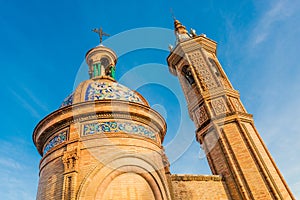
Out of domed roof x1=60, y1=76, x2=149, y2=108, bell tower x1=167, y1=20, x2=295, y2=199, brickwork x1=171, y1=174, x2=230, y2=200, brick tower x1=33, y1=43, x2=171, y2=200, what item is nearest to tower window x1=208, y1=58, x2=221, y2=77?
bell tower x1=167, y1=20, x2=295, y2=199

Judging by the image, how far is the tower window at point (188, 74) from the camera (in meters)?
15.7

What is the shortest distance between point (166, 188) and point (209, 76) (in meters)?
9.13

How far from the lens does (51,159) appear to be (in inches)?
264

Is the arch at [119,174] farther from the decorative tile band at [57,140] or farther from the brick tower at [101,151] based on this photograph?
the decorative tile band at [57,140]

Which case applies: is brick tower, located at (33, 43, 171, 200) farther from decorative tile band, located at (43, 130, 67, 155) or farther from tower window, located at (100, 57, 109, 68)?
tower window, located at (100, 57, 109, 68)

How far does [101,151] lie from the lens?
21.1 feet

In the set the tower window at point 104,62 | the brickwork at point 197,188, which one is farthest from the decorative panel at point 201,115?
the tower window at point 104,62

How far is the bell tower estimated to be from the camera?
1014 centimetres

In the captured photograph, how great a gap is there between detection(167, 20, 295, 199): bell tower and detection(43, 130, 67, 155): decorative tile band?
7215 millimetres

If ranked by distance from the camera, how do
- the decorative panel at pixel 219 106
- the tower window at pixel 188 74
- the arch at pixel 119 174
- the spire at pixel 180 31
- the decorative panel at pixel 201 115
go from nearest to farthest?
the arch at pixel 119 174 → the decorative panel at pixel 219 106 → the decorative panel at pixel 201 115 → the tower window at pixel 188 74 → the spire at pixel 180 31

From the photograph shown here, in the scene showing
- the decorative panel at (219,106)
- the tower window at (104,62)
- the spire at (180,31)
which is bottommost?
the decorative panel at (219,106)

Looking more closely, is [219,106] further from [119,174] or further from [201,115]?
[119,174]

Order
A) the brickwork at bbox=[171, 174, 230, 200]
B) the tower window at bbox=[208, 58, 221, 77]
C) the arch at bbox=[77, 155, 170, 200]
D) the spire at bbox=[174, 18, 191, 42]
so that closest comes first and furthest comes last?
1. the arch at bbox=[77, 155, 170, 200]
2. the brickwork at bbox=[171, 174, 230, 200]
3. the tower window at bbox=[208, 58, 221, 77]
4. the spire at bbox=[174, 18, 191, 42]

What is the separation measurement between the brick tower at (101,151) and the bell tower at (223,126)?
4.71m
